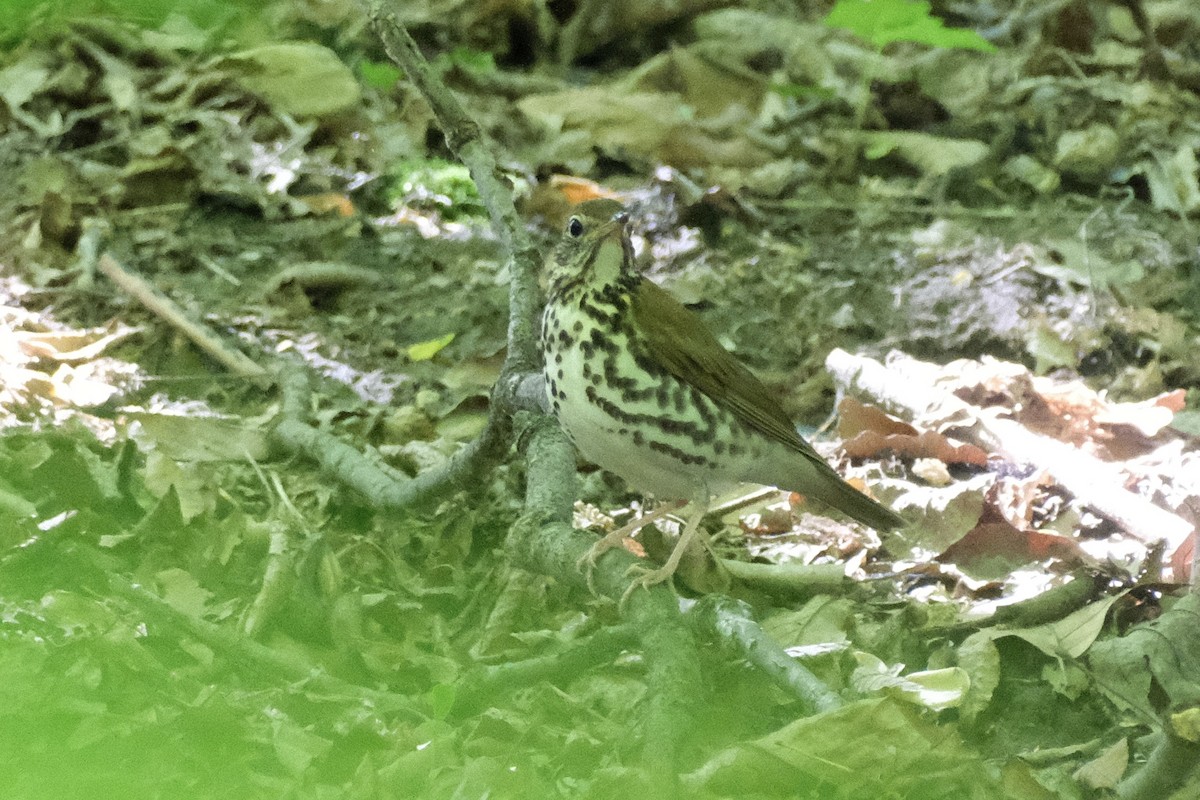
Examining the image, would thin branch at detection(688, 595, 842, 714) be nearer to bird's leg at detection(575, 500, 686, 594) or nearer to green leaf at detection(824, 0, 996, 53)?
bird's leg at detection(575, 500, 686, 594)

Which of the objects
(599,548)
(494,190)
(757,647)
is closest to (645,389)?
(599,548)

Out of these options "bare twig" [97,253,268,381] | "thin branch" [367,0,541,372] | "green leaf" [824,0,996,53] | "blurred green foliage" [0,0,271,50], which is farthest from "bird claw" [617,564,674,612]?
"green leaf" [824,0,996,53]

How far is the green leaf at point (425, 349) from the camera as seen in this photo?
11.9 ft

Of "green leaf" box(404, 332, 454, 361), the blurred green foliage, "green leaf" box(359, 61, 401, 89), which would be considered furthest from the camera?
"green leaf" box(359, 61, 401, 89)

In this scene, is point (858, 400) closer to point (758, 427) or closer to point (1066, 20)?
point (758, 427)

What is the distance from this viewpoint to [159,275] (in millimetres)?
3922

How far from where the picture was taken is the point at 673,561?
89.1 inches

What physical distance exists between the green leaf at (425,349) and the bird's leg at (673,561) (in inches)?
51.3

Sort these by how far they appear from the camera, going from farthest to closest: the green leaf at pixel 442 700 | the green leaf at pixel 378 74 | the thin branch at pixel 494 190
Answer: the green leaf at pixel 378 74
the thin branch at pixel 494 190
the green leaf at pixel 442 700

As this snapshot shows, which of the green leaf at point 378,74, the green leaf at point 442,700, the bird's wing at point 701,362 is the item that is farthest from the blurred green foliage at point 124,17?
the green leaf at point 442,700

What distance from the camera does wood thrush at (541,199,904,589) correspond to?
7.52 ft

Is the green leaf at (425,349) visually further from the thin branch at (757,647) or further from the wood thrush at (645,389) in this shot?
the thin branch at (757,647)

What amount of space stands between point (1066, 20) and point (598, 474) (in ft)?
12.7

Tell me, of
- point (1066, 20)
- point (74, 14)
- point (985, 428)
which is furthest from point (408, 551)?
point (1066, 20)
